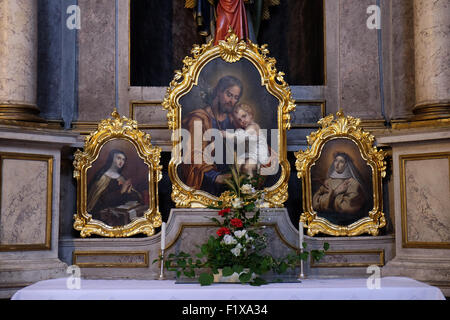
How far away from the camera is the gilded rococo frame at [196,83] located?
Answer: 6.77m

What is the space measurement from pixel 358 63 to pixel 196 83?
210 cm

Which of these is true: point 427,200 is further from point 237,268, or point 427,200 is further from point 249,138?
point 237,268

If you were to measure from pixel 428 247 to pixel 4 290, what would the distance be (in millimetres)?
3866

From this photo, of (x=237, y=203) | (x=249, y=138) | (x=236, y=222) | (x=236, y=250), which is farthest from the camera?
(x=249, y=138)

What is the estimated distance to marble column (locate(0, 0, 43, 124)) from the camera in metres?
7.01

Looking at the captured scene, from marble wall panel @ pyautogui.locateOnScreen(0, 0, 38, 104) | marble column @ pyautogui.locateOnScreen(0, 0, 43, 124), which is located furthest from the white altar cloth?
marble wall panel @ pyautogui.locateOnScreen(0, 0, 38, 104)

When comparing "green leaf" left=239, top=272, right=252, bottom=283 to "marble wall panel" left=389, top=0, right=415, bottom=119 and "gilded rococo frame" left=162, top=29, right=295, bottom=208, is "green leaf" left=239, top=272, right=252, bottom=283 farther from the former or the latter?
"marble wall panel" left=389, top=0, right=415, bottom=119

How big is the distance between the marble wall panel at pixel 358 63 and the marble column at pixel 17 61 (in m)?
3.45

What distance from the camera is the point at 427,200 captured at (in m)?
6.48

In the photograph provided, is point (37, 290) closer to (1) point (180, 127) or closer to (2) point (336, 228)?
(1) point (180, 127)

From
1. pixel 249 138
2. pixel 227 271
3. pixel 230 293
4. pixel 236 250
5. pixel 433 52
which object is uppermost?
pixel 433 52

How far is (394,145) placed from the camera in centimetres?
675

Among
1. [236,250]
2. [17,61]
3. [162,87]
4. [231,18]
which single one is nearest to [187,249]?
[236,250]
